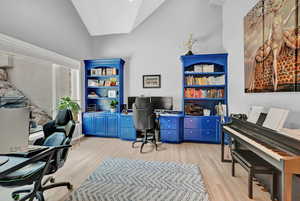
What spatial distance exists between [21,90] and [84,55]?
189 centimetres

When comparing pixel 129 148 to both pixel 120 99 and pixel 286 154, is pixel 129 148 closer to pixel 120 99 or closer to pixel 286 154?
pixel 120 99

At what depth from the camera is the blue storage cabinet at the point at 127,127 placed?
12.5ft

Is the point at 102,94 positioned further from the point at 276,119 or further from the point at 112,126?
the point at 276,119

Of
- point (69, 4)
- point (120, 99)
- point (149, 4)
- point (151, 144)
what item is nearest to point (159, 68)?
point (120, 99)

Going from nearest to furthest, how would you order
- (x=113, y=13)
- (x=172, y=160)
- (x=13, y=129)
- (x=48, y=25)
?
(x=13, y=129), (x=172, y=160), (x=48, y=25), (x=113, y=13)

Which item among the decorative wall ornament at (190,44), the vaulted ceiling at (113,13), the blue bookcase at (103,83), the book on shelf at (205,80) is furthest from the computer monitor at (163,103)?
the vaulted ceiling at (113,13)

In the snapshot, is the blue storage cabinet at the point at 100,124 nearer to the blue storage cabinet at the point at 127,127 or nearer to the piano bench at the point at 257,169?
the blue storage cabinet at the point at 127,127

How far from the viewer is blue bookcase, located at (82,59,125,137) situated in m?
4.04

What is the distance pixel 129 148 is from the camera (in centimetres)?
331

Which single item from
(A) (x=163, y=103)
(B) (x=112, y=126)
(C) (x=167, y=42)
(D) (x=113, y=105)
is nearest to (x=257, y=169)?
(A) (x=163, y=103)

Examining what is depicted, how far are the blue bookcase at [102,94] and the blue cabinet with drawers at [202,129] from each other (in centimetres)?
187

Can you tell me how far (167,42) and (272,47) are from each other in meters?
2.59

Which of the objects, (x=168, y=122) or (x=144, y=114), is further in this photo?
(x=168, y=122)

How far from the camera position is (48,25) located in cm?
298
